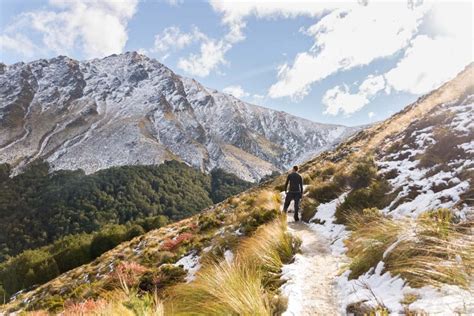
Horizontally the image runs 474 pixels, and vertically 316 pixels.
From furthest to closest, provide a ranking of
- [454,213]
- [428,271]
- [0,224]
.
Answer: [0,224] → [454,213] → [428,271]

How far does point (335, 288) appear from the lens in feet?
22.4

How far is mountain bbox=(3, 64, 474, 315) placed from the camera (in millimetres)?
5250

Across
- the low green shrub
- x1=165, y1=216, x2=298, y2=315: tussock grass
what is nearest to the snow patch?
x1=165, y1=216, x2=298, y2=315: tussock grass

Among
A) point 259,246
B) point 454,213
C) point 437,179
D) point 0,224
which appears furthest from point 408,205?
point 0,224

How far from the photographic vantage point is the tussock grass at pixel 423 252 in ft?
16.0

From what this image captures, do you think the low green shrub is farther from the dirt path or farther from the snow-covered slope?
the dirt path

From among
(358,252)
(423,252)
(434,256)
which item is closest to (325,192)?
(358,252)

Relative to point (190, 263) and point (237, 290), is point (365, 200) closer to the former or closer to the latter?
point (190, 263)

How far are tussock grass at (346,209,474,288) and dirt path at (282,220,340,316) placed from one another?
26.9 inches

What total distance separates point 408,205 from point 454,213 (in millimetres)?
2865

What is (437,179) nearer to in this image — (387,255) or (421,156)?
(421,156)

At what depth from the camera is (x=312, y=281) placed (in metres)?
7.32

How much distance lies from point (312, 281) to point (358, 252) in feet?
5.13

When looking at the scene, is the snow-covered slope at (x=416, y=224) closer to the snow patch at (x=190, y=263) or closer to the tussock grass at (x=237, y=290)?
the tussock grass at (x=237, y=290)
